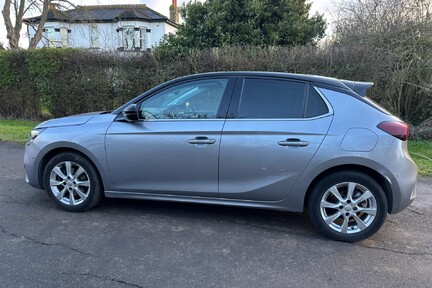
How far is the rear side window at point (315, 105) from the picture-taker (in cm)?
352

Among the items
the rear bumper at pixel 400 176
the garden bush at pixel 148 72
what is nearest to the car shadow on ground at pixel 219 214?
the rear bumper at pixel 400 176

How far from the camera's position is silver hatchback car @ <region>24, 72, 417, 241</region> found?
3.40m

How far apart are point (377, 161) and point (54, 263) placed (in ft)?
10.2

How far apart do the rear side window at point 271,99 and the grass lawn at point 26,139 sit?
12.2ft

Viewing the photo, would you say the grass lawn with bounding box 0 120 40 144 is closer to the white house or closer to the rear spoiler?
the rear spoiler

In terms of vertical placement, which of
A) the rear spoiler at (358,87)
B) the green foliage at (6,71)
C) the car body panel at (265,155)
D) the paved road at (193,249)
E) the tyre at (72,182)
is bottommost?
the paved road at (193,249)

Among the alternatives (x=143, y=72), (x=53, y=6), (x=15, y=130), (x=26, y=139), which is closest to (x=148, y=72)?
(x=143, y=72)

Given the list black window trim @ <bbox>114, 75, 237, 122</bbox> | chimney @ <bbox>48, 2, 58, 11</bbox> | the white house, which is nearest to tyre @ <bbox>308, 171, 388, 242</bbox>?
black window trim @ <bbox>114, 75, 237, 122</bbox>

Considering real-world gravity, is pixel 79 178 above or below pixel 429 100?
below

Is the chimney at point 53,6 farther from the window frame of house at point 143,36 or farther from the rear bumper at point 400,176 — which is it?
the rear bumper at point 400,176

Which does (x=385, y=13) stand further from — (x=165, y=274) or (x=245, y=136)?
(x=165, y=274)

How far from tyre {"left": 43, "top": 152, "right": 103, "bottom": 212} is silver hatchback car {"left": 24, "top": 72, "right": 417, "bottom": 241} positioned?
1cm

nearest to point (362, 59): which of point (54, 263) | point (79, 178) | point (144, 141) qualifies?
point (144, 141)

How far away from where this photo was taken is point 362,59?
8.53 m
